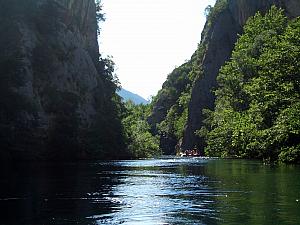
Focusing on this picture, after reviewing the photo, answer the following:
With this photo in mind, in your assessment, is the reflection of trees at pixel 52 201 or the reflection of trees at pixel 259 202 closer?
the reflection of trees at pixel 259 202

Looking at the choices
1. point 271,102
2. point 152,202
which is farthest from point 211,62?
point 152,202

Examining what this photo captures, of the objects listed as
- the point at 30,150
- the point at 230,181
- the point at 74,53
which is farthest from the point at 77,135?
the point at 230,181

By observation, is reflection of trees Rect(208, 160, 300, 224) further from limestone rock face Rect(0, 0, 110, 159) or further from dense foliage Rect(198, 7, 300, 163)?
limestone rock face Rect(0, 0, 110, 159)

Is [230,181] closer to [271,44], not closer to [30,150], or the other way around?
[271,44]

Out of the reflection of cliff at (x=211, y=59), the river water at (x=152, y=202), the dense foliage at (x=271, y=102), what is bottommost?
the river water at (x=152, y=202)

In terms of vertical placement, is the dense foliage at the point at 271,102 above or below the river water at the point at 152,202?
above

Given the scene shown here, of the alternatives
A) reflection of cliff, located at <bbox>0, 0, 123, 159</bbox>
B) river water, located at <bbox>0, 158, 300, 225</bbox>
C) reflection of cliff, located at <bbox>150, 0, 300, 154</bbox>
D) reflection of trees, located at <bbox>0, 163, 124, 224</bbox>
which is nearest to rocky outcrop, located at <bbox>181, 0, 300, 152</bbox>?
reflection of cliff, located at <bbox>150, 0, 300, 154</bbox>

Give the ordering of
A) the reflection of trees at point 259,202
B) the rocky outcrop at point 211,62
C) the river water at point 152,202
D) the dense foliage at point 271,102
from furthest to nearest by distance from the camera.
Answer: the rocky outcrop at point 211,62 < the dense foliage at point 271,102 < the river water at point 152,202 < the reflection of trees at point 259,202

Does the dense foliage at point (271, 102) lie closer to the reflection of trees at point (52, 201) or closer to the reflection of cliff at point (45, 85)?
the reflection of cliff at point (45, 85)

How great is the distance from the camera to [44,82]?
7612 cm

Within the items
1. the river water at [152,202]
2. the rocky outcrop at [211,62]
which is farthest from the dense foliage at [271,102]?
the rocky outcrop at [211,62]

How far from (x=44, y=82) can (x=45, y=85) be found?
495mm

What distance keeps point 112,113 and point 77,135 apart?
56.0ft

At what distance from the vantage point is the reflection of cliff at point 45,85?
65.3 metres
